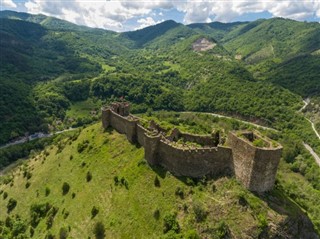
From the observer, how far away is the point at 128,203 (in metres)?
57.4

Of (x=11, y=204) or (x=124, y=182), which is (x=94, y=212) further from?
(x=11, y=204)

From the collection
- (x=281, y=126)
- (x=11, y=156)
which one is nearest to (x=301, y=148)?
(x=281, y=126)

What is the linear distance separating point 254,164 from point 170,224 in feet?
51.9

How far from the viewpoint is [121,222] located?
55.2m

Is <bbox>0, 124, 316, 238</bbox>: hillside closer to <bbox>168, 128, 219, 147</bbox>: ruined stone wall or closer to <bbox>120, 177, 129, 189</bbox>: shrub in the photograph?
<bbox>120, 177, 129, 189</bbox>: shrub

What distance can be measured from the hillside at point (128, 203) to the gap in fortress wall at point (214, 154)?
171cm

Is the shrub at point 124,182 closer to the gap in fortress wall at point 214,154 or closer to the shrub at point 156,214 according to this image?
the gap in fortress wall at point 214,154

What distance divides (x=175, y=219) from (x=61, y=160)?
42534mm

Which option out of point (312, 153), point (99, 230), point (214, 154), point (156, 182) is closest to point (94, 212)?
point (99, 230)

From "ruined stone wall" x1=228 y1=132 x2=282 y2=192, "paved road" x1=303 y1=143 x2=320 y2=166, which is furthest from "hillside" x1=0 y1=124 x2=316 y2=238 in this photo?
"paved road" x1=303 y1=143 x2=320 y2=166

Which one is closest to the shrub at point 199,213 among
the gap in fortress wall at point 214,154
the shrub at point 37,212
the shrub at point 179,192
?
the shrub at point 179,192

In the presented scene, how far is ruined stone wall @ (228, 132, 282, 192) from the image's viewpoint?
48375 millimetres

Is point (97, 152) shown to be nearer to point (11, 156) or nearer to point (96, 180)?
point (96, 180)

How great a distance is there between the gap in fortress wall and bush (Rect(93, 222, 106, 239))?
14216 millimetres
